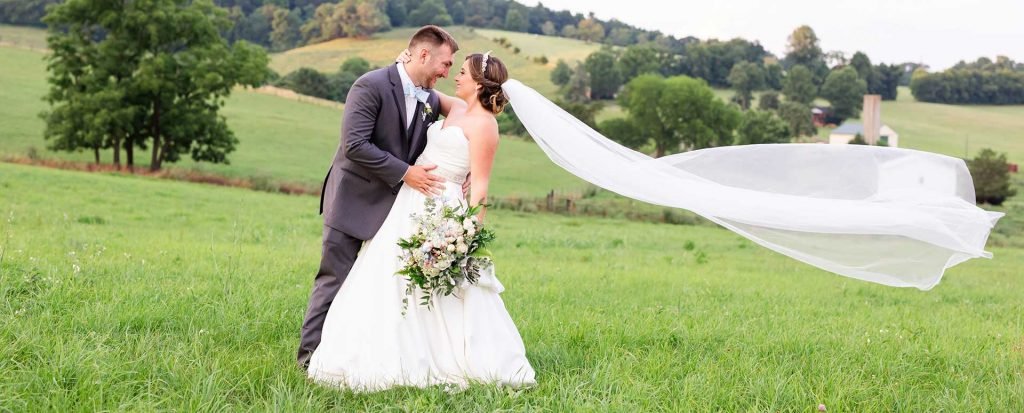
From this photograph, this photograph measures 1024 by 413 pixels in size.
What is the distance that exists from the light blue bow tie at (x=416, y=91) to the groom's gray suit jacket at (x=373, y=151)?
4 centimetres

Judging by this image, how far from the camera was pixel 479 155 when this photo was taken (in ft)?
20.0

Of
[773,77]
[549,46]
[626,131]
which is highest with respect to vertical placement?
[549,46]

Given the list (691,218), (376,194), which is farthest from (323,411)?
(691,218)

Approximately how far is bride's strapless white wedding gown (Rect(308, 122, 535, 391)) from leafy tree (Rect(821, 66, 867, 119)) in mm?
110894

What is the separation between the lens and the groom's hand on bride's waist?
614 centimetres

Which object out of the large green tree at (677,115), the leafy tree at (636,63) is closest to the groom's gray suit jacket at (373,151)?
the large green tree at (677,115)

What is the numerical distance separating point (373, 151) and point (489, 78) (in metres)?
0.99

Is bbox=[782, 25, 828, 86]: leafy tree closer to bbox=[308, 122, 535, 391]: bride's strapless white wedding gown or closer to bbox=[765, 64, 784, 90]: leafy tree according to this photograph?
bbox=[765, 64, 784, 90]: leafy tree

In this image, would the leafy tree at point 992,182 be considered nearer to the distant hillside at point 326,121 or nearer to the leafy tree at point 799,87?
the distant hillside at point 326,121

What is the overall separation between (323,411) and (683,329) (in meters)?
3.84

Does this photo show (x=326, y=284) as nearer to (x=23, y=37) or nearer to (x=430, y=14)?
(x=23, y=37)

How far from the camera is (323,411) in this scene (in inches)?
212

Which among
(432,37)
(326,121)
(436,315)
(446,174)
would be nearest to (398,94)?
(432,37)

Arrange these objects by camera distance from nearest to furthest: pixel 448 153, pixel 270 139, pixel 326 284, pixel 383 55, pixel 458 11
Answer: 1. pixel 448 153
2. pixel 326 284
3. pixel 270 139
4. pixel 383 55
5. pixel 458 11
